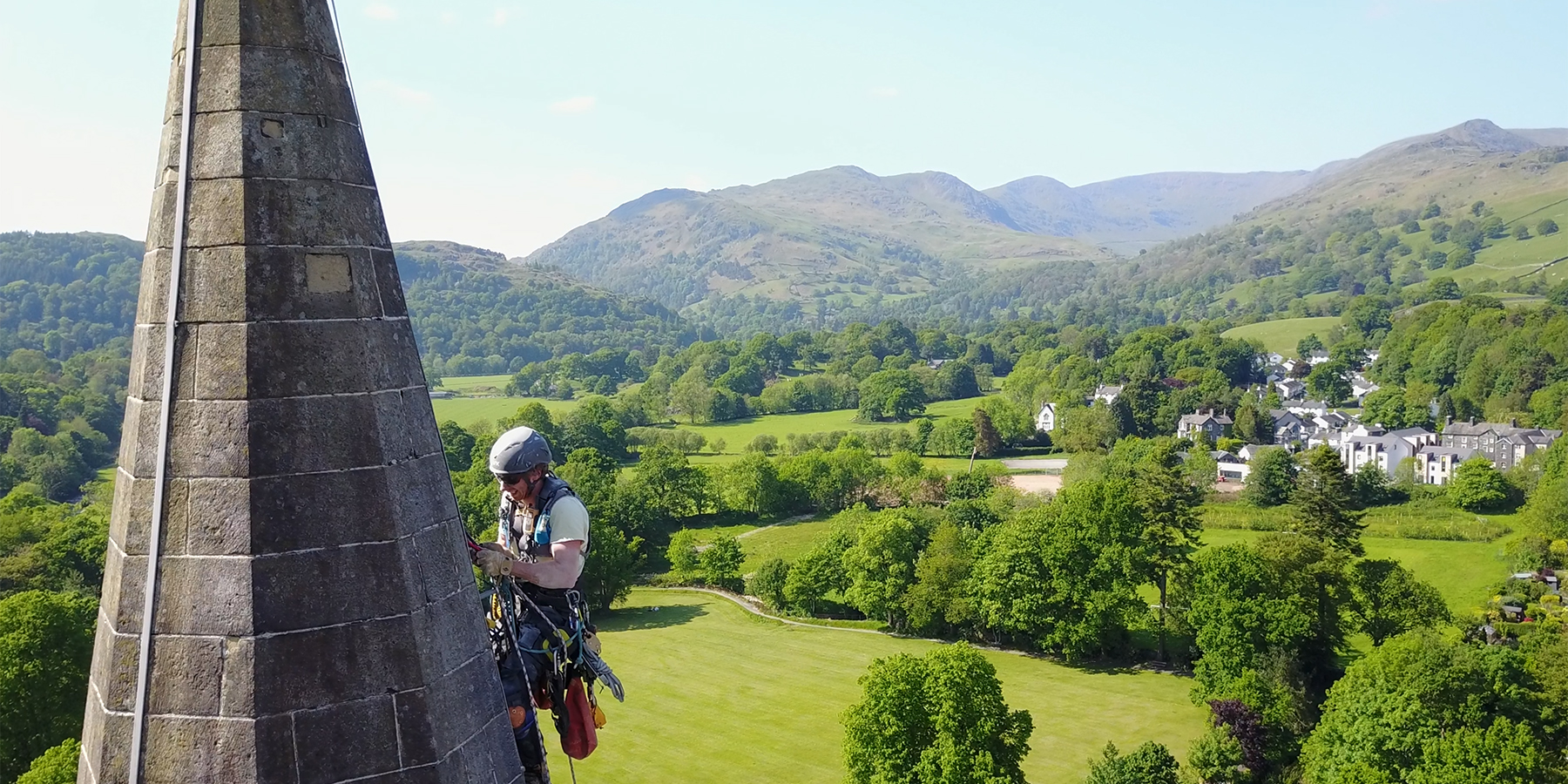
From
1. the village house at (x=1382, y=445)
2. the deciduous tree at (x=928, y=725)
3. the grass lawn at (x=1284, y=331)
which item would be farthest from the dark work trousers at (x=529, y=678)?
the grass lawn at (x=1284, y=331)

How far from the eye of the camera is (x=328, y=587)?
13.3 ft

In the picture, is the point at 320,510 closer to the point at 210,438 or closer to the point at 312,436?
the point at 312,436

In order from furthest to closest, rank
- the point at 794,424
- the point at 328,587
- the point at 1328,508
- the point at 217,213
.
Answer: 1. the point at 794,424
2. the point at 1328,508
3. the point at 217,213
4. the point at 328,587

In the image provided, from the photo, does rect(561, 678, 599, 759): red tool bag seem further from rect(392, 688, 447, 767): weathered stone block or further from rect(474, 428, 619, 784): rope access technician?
rect(392, 688, 447, 767): weathered stone block

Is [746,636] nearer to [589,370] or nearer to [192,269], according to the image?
[192,269]

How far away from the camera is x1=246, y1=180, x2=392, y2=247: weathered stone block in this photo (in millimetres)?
4160

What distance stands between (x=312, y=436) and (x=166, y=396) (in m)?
0.62

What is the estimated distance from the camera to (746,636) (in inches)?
2068

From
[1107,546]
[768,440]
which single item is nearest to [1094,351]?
[768,440]

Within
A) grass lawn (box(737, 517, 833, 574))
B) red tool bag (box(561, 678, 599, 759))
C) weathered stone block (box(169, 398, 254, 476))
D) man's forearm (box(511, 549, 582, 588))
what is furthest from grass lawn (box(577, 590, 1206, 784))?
weathered stone block (box(169, 398, 254, 476))

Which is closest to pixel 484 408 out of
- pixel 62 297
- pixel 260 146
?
pixel 62 297

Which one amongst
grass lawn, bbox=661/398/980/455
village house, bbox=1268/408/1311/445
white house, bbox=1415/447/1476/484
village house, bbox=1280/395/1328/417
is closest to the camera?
white house, bbox=1415/447/1476/484

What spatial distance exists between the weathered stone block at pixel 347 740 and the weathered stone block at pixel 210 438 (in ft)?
3.36

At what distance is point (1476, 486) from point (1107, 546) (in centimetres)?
3887
